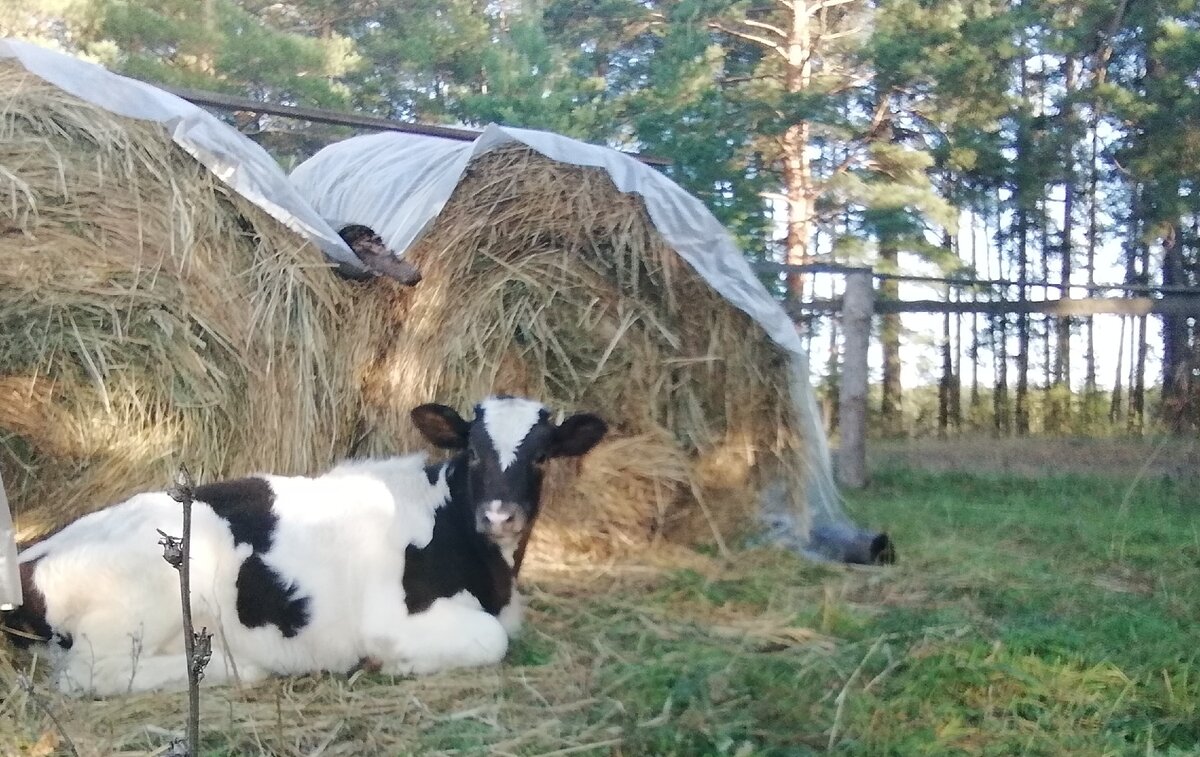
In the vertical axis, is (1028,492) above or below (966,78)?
below

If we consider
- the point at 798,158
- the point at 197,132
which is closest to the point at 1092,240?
the point at 798,158

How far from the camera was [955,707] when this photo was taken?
3389 millimetres

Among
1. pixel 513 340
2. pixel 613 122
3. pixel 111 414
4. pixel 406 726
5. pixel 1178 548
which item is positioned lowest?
pixel 406 726

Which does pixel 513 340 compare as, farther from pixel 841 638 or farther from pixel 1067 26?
pixel 1067 26

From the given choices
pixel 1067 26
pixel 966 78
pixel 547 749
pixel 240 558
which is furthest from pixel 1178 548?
pixel 1067 26

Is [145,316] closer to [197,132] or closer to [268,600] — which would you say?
[197,132]

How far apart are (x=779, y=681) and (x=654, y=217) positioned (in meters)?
2.69

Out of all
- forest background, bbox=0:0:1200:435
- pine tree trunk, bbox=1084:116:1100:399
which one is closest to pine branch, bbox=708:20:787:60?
forest background, bbox=0:0:1200:435

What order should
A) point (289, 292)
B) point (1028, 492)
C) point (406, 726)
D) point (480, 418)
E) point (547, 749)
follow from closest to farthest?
point (547, 749) < point (406, 726) < point (480, 418) < point (289, 292) < point (1028, 492)

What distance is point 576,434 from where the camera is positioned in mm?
4676

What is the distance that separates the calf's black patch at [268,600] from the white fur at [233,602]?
0.9 inches

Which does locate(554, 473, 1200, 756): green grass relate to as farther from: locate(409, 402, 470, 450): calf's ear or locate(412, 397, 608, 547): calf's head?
locate(409, 402, 470, 450): calf's ear

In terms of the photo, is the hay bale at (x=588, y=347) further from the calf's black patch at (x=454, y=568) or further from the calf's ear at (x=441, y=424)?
the calf's black patch at (x=454, y=568)

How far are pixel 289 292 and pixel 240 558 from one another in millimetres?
1642
